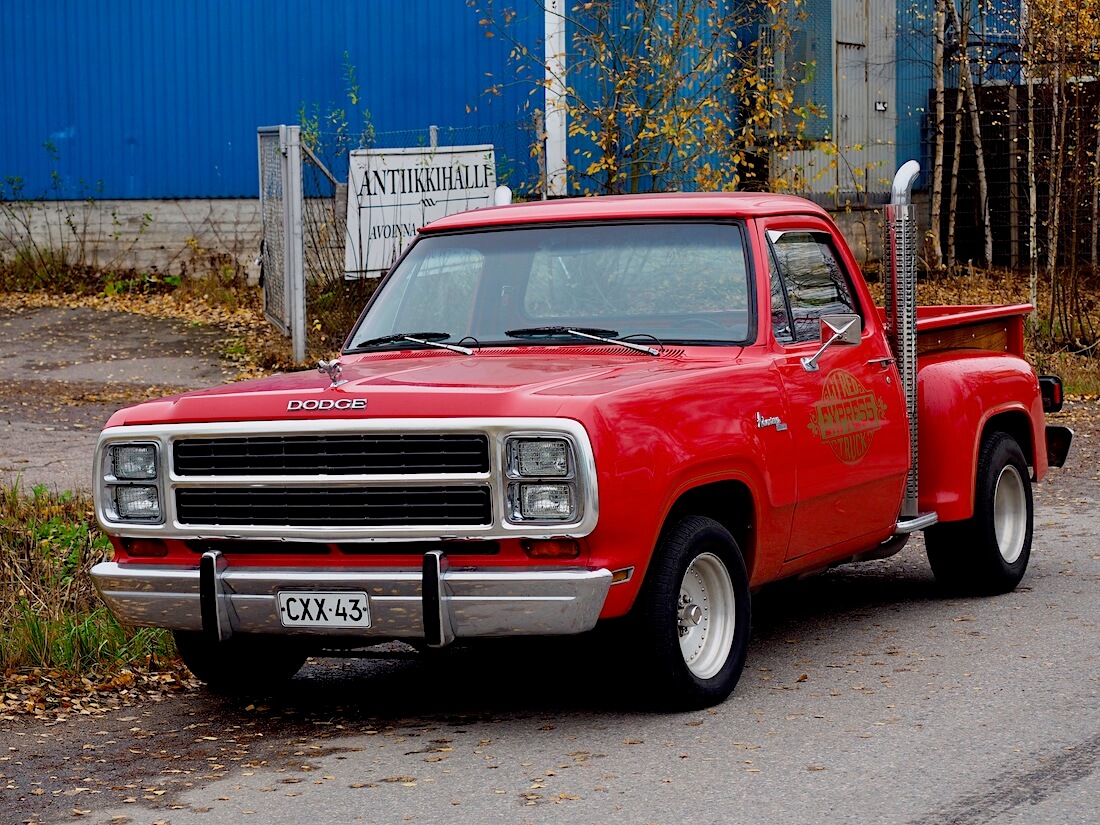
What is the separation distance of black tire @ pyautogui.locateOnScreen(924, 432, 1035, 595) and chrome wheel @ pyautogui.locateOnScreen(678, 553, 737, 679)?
7.08 feet

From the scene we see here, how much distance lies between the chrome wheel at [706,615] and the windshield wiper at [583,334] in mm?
932

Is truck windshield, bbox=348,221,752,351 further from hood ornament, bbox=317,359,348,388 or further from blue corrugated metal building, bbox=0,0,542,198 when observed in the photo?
blue corrugated metal building, bbox=0,0,542,198

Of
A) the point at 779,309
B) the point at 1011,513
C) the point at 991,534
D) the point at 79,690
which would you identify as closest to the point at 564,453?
the point at 779,309

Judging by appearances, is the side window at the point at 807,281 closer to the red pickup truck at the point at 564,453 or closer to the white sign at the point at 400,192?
the red pickup truck at the point at 564,453

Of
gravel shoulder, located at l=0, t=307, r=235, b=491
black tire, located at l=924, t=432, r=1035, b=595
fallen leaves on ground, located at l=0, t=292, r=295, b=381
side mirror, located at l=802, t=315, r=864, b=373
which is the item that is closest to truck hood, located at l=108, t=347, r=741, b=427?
side mirror, located at l=802, t=315, r=864, b=373

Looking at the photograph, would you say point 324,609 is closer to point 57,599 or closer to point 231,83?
point 57,599

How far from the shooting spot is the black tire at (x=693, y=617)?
18.9 ft

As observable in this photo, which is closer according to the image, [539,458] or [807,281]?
[539,458]

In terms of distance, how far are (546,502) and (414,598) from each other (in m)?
0.54

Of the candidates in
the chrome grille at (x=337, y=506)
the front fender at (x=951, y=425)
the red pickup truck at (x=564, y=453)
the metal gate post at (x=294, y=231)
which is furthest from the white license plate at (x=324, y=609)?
the metal gate post at (x=294, y=231)

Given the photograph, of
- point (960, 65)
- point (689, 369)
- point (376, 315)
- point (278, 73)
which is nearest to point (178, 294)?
point (278, 73)

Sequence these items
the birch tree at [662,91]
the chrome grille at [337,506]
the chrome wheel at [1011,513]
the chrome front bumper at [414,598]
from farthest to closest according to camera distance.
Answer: the birch tree at [662,91] → the chrome wheel at [1011,513] → the chrome grille at [337,506] → the chrome front bumper at [414,598]

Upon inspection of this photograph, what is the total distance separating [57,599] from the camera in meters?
7.93

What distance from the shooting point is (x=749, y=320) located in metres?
6.68
